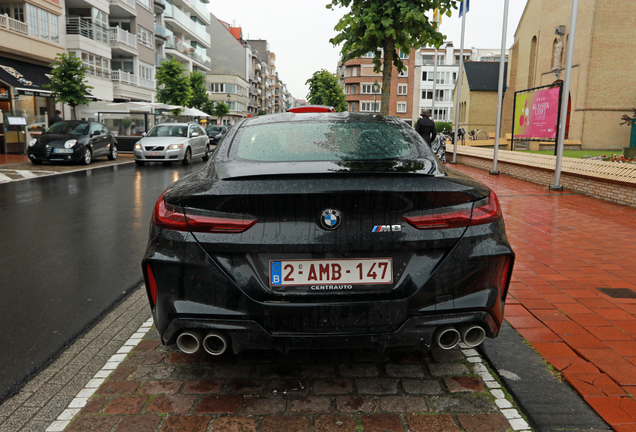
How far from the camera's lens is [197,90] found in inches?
2477

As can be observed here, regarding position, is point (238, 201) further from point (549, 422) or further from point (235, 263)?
point (549, 422)

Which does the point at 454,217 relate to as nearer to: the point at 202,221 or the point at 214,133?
the point at 202,221

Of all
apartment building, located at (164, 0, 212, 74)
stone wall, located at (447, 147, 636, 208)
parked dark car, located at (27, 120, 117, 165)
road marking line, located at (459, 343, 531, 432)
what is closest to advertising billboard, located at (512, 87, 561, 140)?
stone wall, located at (447, 147, 636, 208)

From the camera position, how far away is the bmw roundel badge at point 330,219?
262cm

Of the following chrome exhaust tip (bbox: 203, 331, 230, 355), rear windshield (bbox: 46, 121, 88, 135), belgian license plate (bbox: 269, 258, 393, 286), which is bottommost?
chrome exhaust tip (bbox: 203, 331, 230, 355)

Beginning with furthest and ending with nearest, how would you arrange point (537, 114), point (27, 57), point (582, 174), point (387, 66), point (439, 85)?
point (439, 85)
point (27, 57)
point (537, 114)
point (387, 66)
point (582, 174)

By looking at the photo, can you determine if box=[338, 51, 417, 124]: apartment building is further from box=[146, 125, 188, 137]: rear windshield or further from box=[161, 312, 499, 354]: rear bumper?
box=[161, 312, 499, 354]: rear bumper

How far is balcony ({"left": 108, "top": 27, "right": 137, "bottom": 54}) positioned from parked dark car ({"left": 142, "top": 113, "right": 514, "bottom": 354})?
4258cm

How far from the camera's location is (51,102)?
30812mm

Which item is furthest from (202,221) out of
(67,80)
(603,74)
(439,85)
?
(439,85)

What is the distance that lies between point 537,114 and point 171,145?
43.6ft

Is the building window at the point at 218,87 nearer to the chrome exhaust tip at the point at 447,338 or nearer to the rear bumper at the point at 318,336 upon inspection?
the rear bumper at the point at 318,336

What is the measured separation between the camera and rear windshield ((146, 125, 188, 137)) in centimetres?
2283

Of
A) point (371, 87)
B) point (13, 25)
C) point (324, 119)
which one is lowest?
point (324, 119)
